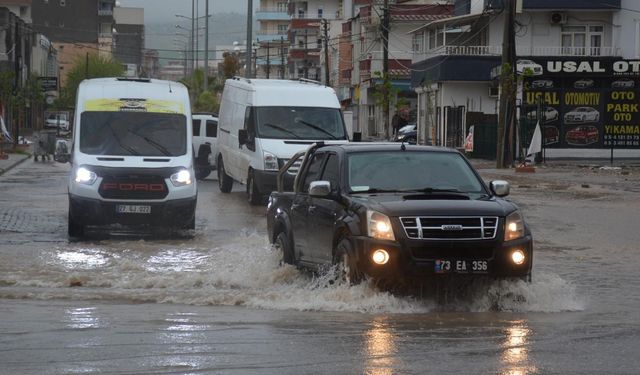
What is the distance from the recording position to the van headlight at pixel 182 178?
1977cm

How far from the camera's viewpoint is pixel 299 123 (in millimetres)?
27141

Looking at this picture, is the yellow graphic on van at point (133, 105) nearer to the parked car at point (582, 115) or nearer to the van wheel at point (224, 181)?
the van wheel at point (224, 181)

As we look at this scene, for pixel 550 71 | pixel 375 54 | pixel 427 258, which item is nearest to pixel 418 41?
pixel 375 54

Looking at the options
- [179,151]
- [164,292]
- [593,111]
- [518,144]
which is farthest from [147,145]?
[593,111]

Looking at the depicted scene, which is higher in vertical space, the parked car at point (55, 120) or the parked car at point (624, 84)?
the parked car at point (624, 84)

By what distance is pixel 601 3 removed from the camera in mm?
53812

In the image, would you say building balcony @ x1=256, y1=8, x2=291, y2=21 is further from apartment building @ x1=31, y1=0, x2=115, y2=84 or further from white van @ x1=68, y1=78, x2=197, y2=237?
white van @ x1=68, y1=78, x2=197, y2=237

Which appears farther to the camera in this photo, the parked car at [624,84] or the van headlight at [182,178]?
the parked car at [624,84]

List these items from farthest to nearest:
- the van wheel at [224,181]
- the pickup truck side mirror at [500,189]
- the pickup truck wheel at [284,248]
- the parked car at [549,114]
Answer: the parked car at [549,114]
the van wheel at [224,181]
the pickup truck wheel at [284,248]
the pickup truck side mirror at [500,189]

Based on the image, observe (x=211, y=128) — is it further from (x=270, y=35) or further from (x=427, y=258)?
(x=270, y=35)

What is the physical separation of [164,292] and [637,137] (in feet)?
136

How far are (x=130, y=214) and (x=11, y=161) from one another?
28.4 meters

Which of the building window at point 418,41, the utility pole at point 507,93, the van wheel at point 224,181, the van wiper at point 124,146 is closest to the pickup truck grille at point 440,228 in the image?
the van wiper at point 124,146

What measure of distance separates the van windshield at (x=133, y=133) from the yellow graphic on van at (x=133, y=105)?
7 centimetres
